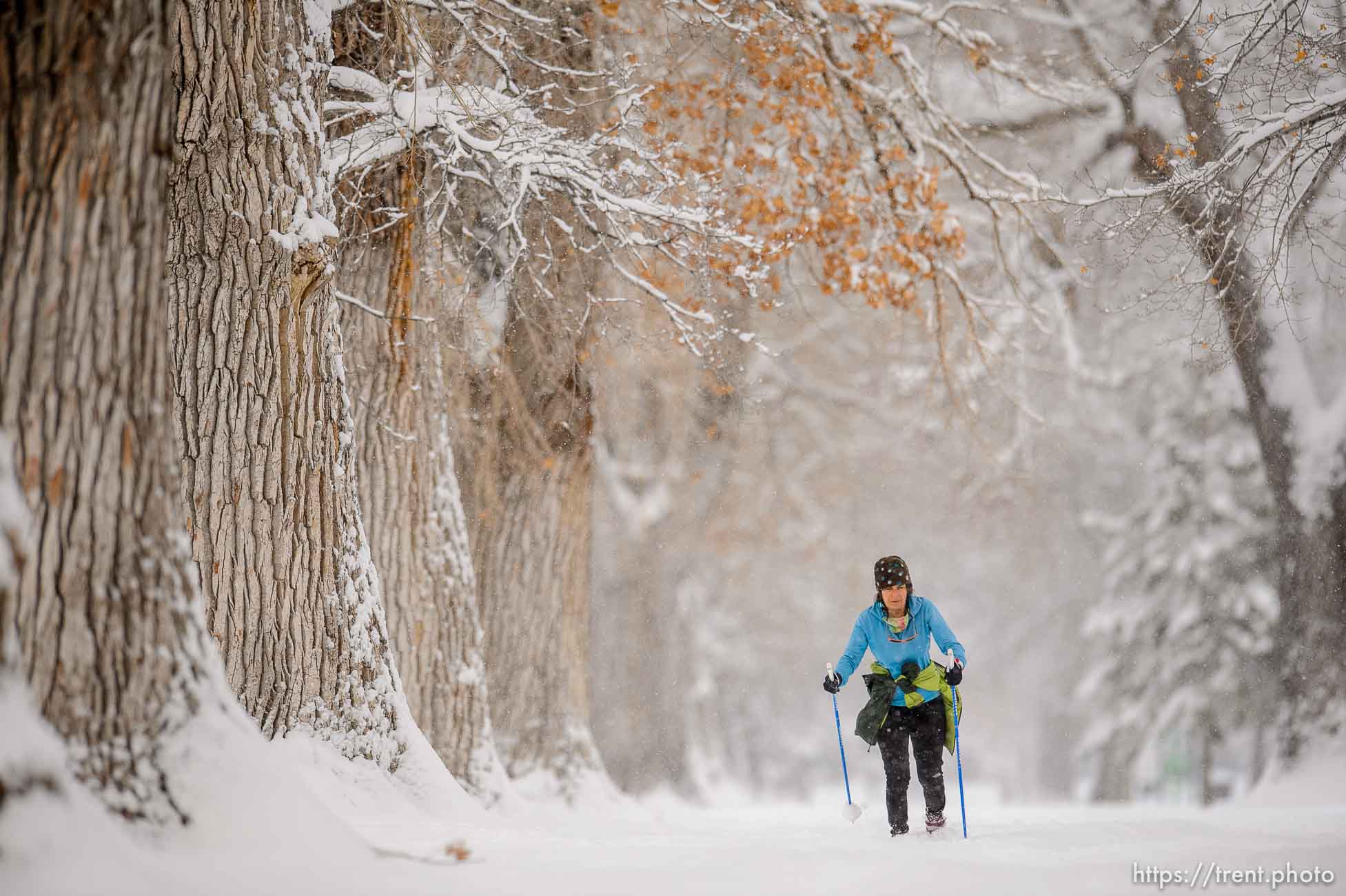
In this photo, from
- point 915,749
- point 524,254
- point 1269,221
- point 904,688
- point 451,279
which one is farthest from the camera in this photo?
point 1269,221

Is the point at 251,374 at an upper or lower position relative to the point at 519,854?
upper

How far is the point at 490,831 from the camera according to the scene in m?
5.05

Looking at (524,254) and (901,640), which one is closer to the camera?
(901,640)

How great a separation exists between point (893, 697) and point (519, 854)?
215 centimetres

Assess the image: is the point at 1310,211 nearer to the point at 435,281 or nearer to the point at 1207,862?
the point at 1207,862


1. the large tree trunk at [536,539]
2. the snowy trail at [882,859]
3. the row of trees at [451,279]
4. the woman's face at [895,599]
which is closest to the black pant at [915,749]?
the snowy trail at [882,859]

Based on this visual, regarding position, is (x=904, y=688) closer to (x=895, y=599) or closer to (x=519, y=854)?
(x=895, y=599)

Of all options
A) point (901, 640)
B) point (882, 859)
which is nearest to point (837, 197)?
point (901, 640)

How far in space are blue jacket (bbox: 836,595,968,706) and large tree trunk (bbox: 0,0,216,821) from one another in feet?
10.6

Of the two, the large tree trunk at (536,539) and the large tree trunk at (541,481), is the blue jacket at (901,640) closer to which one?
the large tree trunk at (541,481)

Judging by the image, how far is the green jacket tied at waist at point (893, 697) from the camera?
5.52 m

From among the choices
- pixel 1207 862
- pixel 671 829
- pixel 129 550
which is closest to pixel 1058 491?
pixel 671 829

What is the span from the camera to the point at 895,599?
557 centimetres

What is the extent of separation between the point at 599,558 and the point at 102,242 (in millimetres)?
17541
